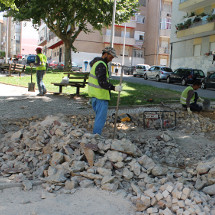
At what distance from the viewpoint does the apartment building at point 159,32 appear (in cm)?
4378

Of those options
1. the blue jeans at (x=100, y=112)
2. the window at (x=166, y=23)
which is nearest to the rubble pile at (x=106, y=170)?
the blue jeans at (x=100, y=112)

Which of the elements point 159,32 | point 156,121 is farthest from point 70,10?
point 159,32

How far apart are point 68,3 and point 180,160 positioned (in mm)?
18895

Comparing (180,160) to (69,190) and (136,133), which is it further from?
(69,190)

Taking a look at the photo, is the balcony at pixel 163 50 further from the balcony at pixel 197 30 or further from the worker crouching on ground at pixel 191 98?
the worker crouching on ground at pixel 191 98

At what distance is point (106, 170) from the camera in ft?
13.5

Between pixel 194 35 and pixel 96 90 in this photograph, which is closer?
pixel 96 90

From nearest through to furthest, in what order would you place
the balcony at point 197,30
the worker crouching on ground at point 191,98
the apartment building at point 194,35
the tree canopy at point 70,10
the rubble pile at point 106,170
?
1. the rubble pile at point 106,170
2. the worker crouching on ground at point 191,98
3. the tree canopy at point 70,10
4. the balcony at point 197,30
5. the apartment building at point 194,35

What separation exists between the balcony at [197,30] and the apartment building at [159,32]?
14.8 meters

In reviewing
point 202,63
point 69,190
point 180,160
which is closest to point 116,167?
point 69,190

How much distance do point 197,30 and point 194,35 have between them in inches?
70.2

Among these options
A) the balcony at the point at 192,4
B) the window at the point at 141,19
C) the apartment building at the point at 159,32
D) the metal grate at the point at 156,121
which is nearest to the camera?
the metal grate at the point at 156,121

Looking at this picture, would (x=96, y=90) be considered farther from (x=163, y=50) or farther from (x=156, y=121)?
(x=163, y=50)

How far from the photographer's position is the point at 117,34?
1807 inches
